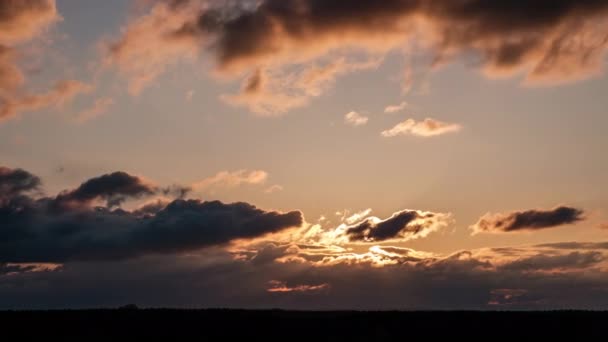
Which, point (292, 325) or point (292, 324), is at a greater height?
point (292, 324)

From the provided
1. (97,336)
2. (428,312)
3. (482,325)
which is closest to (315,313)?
(428,312)

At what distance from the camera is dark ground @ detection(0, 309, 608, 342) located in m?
108

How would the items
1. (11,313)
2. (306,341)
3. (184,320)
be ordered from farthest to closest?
(11,313) → (184,320) → (306,341)

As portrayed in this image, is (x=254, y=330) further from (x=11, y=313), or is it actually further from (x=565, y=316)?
(x=565, y=316)

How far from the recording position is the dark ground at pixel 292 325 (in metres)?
108

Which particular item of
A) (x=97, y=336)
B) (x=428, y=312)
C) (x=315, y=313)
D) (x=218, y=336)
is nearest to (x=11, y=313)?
(x=97, y=336)

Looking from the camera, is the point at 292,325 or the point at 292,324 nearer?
the point at 292,325

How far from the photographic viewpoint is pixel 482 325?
117 metres

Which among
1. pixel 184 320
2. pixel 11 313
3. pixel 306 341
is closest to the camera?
pixel 306 341

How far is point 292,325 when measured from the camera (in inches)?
4437

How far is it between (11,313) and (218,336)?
3315 cm

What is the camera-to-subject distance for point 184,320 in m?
114

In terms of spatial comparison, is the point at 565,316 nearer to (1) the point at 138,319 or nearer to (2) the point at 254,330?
(2) the point at 254,330

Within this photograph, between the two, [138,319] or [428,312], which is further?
[428,312]
